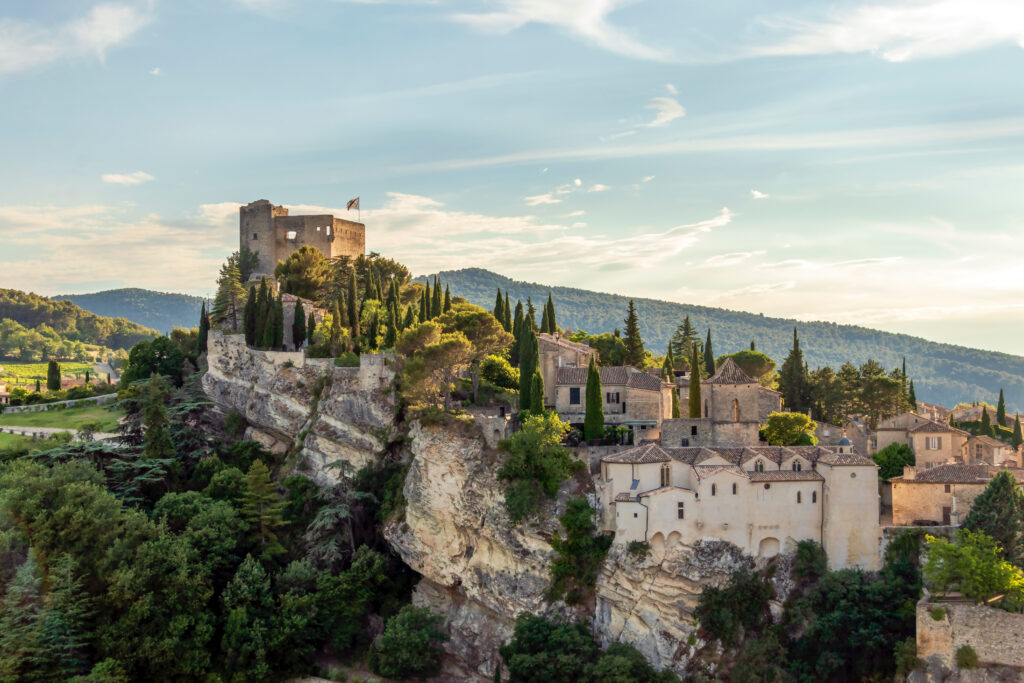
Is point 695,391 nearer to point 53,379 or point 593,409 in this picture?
point 593,409

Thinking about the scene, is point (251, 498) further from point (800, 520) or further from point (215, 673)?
point (800, 520)

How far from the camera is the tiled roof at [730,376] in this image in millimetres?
45156

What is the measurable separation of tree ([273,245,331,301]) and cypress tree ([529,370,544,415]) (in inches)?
911

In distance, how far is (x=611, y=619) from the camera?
3912 centimetres

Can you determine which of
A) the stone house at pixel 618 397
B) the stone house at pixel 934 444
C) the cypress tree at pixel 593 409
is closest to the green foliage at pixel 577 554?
the cypress tree at pixel 593 409

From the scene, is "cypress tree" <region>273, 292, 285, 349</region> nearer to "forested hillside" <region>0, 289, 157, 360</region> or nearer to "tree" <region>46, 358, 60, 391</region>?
"tree" <region>46, 358, 60, 391</region>

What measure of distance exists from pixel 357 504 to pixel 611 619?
15765 millimetres

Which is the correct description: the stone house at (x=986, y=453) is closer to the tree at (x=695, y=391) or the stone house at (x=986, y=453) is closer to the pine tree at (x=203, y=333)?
the tree at (x=695, y=391)

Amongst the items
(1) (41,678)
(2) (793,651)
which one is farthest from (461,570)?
(1) (41,678)

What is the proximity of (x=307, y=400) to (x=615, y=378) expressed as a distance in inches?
702

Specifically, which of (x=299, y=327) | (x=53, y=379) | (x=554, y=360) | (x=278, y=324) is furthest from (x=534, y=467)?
(x=53, y=379)

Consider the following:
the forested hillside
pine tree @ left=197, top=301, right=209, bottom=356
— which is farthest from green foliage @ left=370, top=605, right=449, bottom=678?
the forested hillside

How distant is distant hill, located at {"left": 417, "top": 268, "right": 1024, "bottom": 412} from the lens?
145 meters

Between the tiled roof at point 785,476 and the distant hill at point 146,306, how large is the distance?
14036 cm
